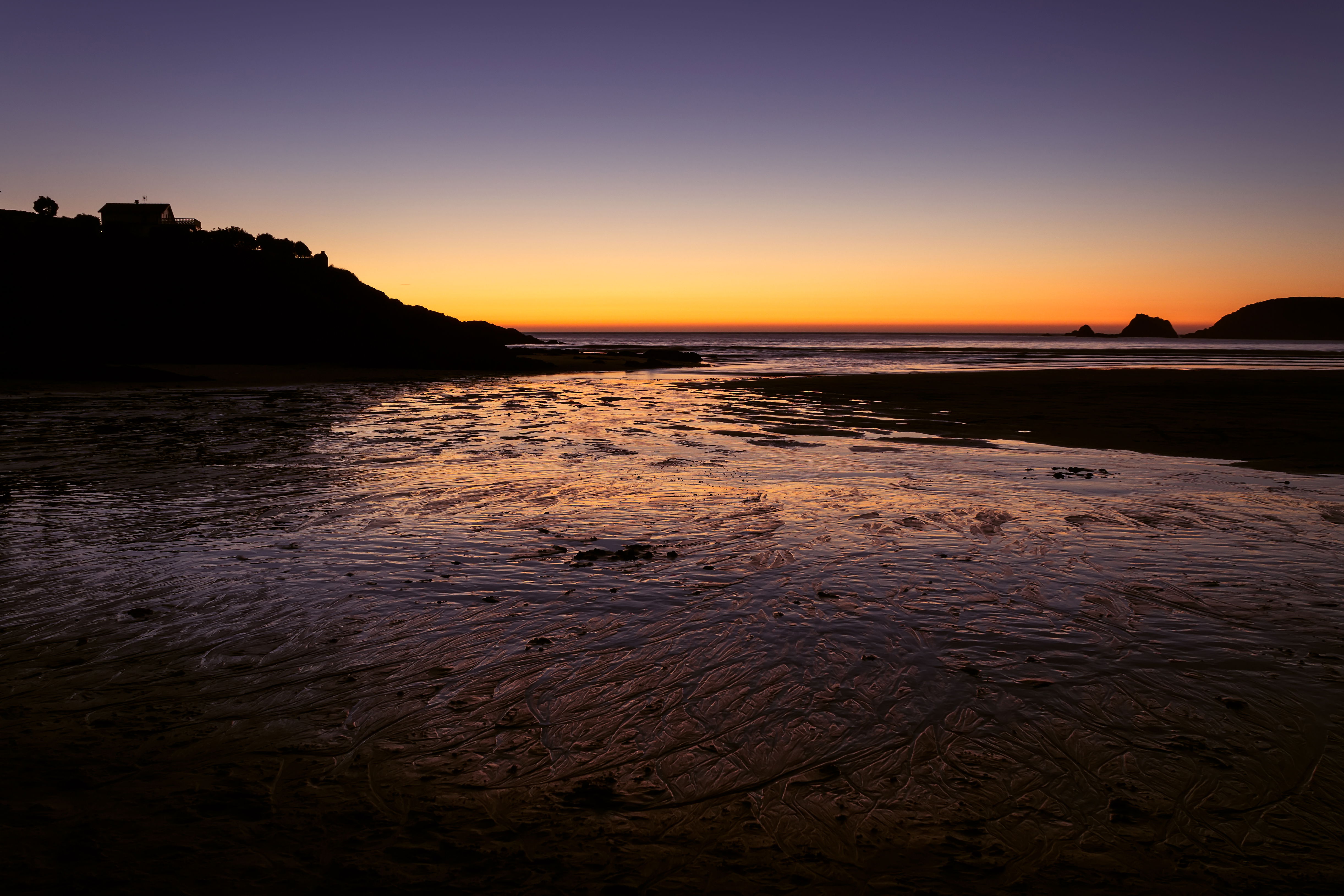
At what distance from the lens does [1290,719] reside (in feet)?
15.4

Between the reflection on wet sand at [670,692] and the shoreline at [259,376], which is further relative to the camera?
the shoreline at [259,376]

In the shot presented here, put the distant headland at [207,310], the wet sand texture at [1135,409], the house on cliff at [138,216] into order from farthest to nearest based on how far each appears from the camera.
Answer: the house on cliff at [138,216] → the distant headland at [207,310] → the wet sand texture at [1135,409]

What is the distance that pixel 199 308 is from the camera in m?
49.3

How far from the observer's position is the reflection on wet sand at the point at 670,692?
3402mm

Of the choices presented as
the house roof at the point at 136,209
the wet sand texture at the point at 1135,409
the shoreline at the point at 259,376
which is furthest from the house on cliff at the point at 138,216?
the wet sand texture at the point at 1135,409

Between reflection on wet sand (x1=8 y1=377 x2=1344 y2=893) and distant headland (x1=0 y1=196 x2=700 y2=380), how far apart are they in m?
40.5

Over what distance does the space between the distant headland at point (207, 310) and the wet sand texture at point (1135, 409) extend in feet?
80.7

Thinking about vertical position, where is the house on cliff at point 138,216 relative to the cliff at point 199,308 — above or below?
above

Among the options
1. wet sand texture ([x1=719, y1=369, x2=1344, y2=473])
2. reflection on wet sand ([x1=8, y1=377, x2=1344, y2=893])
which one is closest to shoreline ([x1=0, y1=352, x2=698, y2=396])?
wet sand texture ([x1=719, y1=369, x2=1344, y2=473])

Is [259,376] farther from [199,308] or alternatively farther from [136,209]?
[136,209]

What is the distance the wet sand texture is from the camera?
664 inches

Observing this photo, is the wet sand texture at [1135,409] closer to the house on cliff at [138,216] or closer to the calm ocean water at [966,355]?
the calm ocean water at [966,355]

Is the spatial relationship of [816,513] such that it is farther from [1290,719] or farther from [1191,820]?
[1191,820]

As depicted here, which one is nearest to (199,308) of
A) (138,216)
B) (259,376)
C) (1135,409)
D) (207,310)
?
(207,310)
